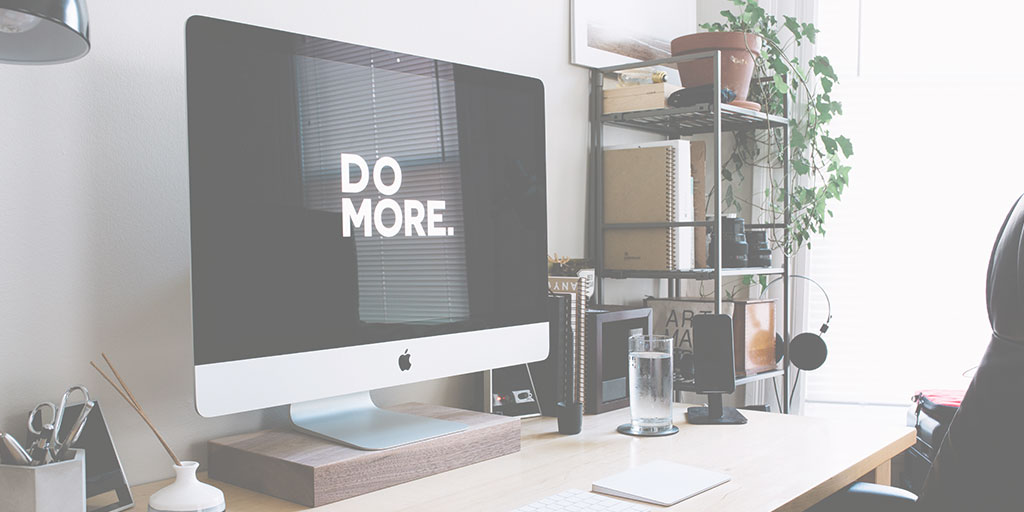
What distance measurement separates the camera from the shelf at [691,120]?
6.90 ft

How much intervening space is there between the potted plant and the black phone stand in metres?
0.89

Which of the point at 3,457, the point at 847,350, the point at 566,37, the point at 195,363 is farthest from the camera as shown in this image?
the point at 847,350

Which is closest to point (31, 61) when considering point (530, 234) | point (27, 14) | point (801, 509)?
point (27, 14)

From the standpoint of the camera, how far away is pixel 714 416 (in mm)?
1697

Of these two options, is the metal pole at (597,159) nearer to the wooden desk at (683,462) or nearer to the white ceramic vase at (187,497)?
the wooden desk at (683,462)

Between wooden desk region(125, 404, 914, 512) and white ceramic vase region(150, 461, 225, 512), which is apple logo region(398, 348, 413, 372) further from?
white ceramic vase region(150, 461, 225, 512)

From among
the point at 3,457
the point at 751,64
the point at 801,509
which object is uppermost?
the point at 751,64

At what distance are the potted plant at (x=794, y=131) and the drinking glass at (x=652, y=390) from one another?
102 centimetres

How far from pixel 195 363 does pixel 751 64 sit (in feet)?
5.62

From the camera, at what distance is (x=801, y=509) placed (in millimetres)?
1191

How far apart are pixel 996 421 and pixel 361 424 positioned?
966 millimetres

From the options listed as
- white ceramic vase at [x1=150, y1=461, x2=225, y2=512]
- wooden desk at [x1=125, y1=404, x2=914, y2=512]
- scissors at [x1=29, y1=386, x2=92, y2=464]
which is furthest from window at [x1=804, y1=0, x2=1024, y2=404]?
scissors at [x1=29, y1=386, x2=92, y2=464]

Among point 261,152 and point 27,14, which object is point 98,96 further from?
point 27,14

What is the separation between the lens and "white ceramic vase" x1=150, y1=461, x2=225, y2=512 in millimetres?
972
